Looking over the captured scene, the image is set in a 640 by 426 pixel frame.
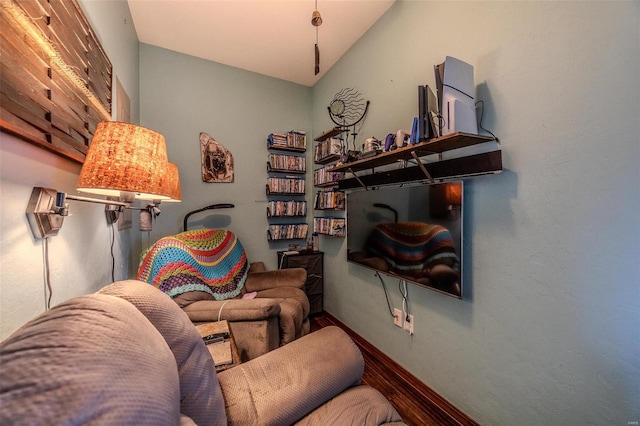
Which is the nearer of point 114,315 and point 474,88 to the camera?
point 114,315

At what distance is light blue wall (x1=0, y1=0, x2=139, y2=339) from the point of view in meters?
0.62

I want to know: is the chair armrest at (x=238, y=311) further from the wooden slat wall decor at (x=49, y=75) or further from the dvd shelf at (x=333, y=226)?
the dvd shelf at (x=333, y=226)

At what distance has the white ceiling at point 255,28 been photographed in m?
1.88

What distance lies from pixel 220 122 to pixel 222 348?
235 centimetres

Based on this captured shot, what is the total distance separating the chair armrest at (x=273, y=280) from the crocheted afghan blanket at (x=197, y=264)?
90 mm

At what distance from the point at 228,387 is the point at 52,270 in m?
0.72

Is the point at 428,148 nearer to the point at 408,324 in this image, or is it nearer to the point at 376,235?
the point at 376,235

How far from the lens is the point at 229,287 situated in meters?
2.04

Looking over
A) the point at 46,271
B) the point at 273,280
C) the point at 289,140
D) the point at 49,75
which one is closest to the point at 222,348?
the point at 46,271

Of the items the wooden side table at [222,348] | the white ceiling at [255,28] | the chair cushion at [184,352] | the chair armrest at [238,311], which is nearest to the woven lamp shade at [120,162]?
the chair cushion at [184,352]

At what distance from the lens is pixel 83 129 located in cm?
103

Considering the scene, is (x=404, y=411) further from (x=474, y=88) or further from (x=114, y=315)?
(x=474, y=88)

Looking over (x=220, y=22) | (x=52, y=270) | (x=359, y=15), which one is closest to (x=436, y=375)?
(x=52, y=270)

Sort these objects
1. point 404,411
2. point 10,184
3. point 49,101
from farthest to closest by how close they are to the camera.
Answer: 1. point 404,411
2. point 49,101
3. point 10,184
